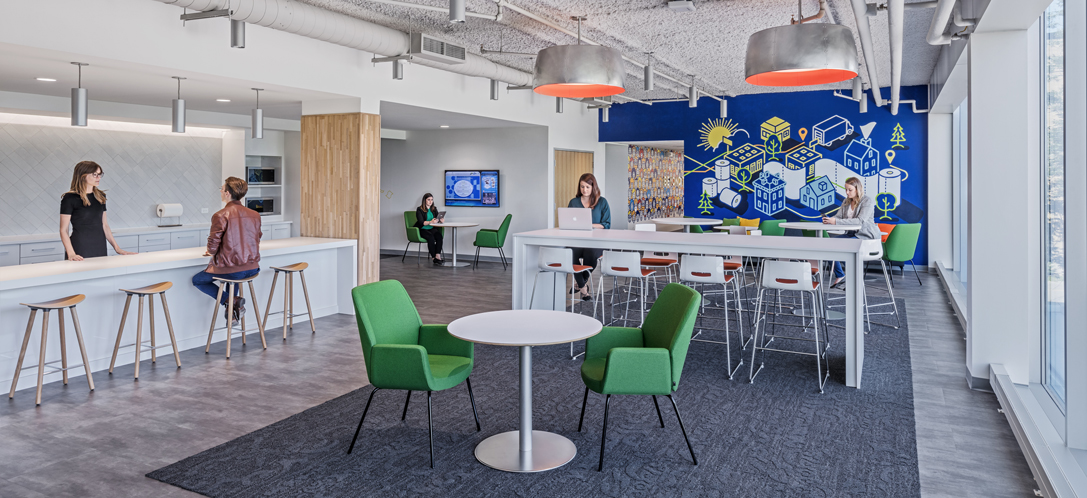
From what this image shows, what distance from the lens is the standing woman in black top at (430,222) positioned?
12.6 m

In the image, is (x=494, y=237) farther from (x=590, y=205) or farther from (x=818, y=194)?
(x=818, y=194)

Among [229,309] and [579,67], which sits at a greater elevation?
[579,67]

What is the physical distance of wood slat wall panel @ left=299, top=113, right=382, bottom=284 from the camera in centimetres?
764

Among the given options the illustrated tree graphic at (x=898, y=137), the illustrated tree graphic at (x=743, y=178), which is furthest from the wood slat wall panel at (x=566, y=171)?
the illustrated tree graphic at (x=898, y=137)

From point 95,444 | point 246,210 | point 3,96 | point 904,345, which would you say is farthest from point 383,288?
point 3,96

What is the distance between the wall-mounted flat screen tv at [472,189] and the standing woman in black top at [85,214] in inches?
294

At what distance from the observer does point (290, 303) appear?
6688 millimetres

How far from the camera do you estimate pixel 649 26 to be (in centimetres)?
701

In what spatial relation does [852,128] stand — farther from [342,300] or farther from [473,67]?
[342,300]

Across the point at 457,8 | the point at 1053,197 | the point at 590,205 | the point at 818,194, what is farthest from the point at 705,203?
the point at 457,8

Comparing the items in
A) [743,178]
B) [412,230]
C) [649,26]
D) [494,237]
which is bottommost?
[494,237]

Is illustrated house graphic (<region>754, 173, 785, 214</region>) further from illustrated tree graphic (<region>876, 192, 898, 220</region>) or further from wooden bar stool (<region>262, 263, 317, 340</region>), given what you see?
wooden bar stool (<region>262, 263, 317, 340</region>)

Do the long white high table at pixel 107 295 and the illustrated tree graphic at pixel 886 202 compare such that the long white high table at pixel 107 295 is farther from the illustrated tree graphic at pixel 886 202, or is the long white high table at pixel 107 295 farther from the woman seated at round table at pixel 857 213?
the illustrated tree graphic at pixel 886 202

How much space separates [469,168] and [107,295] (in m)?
8.19
